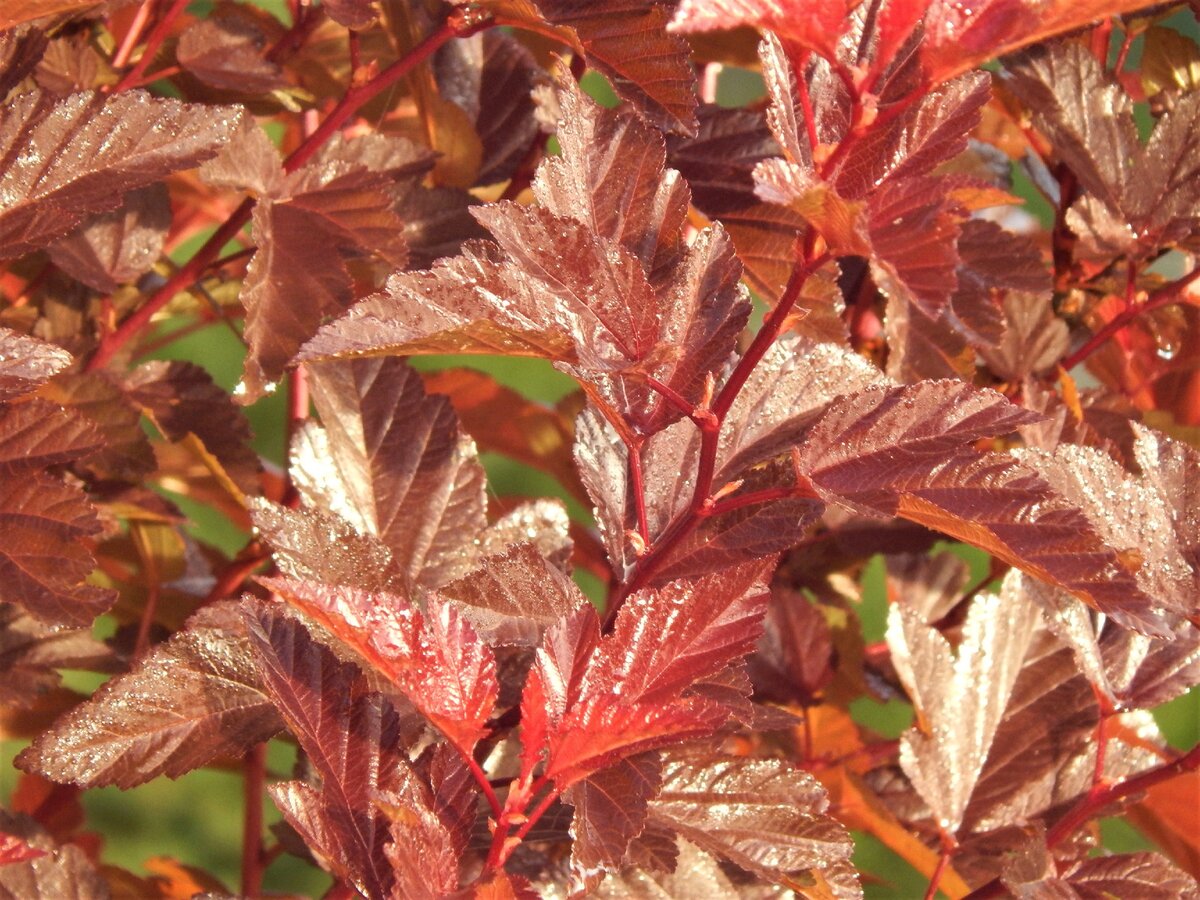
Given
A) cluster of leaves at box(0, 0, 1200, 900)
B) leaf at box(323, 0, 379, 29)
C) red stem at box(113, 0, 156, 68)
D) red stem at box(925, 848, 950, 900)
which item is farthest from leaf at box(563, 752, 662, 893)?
red stem at box(113, 0, 156, 68)

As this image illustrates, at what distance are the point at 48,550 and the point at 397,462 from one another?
6.0 inches

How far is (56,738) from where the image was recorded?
1.40ft

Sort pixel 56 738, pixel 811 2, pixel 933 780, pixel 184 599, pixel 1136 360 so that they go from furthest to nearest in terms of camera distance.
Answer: pixel 1136 360
pixel 184 599
pixel 933 780
pixel 56 738
pixel 811 2

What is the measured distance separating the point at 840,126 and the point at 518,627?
208 millimetres

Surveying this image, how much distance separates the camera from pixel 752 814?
458mm

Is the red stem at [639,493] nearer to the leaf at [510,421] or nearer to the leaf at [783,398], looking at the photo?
the leaf at [783,398]

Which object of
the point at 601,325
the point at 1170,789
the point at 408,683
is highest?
the point at 601,325

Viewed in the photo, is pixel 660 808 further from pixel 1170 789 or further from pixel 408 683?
pixel 1170 789

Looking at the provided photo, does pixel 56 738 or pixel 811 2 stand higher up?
pixel 811 2

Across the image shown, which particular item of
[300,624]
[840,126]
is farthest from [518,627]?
[840,126]

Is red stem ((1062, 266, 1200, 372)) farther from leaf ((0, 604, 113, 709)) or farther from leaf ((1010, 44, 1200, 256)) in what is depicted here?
leaf ((0, 604, 113, 709))

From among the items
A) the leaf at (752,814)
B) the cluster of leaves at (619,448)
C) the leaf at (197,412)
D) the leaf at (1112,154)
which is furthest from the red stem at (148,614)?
the leaf at (1112,154)

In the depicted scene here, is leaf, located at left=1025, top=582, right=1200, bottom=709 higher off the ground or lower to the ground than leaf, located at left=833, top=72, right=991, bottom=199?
lower

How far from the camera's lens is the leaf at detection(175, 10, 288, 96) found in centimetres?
59
